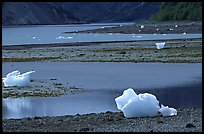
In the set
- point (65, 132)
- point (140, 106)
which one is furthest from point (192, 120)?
point (65, 132)

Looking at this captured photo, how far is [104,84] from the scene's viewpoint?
25.9 metres

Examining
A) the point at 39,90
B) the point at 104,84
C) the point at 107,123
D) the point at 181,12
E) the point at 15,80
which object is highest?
the point at 181,12

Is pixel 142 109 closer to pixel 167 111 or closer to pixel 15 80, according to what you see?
pixel 167 111

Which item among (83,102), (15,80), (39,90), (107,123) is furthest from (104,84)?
(107,123)

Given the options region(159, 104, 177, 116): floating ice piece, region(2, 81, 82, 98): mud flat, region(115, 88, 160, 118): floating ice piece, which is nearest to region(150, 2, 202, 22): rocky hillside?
region(2, 81, 82, 98): mud flat

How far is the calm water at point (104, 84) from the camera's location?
1925 centimetres

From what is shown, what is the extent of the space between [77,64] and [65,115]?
67.9 ft

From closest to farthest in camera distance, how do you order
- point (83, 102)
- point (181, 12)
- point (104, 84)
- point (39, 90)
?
1. point (83, 102)
2. point (39, 90)
3. point (104, 84)
4. point (181, 12)

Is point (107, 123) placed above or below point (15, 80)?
below

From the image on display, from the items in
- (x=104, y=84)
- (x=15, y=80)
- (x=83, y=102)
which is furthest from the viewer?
(x=104, y=84)

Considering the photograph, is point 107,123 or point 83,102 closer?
point 107,123

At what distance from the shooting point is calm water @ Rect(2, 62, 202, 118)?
19.2 meters

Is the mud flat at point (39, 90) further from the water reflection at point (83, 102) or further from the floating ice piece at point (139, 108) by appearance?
the floating ice piece at point (139, 108)

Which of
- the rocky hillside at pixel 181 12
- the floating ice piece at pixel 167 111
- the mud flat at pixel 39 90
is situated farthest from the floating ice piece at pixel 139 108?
the rocky hillside at pixel 181 12
